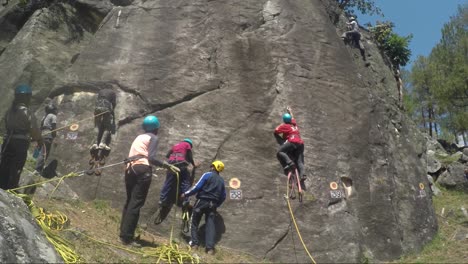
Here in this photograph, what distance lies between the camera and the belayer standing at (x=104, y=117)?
1128 centimetres

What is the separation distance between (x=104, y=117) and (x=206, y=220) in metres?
3.96

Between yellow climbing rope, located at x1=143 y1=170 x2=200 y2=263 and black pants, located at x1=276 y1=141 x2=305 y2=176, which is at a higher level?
black pants, located at x1=276 y1=141 x2=305 y2=176

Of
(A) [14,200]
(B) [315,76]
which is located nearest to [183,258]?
(A) [14,200]

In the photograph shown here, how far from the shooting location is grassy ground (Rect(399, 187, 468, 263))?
10.1m

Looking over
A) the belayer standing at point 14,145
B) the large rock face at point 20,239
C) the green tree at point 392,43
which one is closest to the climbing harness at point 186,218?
the belayer standing at point 14,145

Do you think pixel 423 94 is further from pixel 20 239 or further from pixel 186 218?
pixel 20 239

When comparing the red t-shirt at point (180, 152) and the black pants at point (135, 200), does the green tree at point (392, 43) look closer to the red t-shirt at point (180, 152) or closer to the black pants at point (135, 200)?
the red t-shirt at point (180, 152)

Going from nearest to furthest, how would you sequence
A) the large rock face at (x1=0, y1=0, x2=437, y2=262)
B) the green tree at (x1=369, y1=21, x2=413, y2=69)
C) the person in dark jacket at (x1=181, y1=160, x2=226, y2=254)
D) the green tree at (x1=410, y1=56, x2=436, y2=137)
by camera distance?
1. the person in dark jacket at (x1=181, y1=160, x2=226, y2=254)
2. the large rock face at (x1=0, y1=0, x2=437, y2=262)
3. the green tree at (x1=369, y1=21, x2=413, y2=69)
4. the green tree at (x1=410, y1=56, x2=436, y2=137)

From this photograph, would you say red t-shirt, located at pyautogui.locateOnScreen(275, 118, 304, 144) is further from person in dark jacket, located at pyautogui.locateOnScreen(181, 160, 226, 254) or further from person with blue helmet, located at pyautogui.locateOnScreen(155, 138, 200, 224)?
person in dark jacket, located at pyautogui.locateOnScreen(181, 160, 226, 254)

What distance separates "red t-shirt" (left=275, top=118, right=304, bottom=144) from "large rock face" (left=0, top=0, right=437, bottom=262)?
1.09 feet

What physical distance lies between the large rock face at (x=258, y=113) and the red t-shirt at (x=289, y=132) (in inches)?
13.1

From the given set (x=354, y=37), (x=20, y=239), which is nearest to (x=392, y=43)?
(x=354, y=37)

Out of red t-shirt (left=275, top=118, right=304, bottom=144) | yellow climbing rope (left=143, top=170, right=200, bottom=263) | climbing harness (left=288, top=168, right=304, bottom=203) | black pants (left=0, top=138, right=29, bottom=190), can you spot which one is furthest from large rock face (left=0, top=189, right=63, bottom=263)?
red t-shirt (left=275, top=118, right=304, bottom=144)

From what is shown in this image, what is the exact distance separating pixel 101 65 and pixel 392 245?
328 inches
